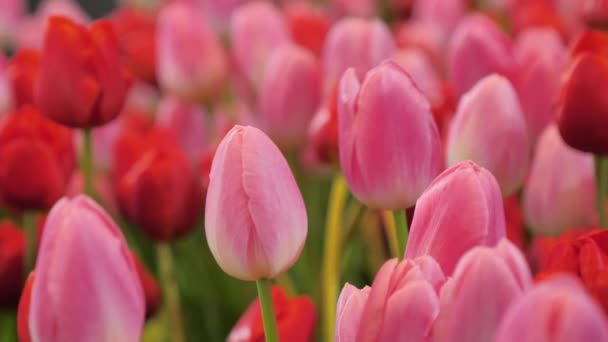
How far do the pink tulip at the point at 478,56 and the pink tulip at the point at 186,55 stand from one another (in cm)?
26

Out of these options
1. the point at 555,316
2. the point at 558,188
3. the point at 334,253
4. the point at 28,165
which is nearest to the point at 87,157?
the point at 28,165

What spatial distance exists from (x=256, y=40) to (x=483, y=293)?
0.51 meters

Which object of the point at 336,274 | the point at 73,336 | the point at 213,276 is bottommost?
the point at 213,276

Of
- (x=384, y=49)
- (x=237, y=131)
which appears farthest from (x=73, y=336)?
(x=384, y=49)

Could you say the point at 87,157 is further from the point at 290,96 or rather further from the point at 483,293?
the point at 483,293

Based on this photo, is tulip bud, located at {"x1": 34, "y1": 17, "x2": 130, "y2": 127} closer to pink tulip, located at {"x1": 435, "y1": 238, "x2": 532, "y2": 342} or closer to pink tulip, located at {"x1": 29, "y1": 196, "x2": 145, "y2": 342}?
pink tulip, located at {"x1": 29, "y1": 196, "x2": 145, "y2": 342}

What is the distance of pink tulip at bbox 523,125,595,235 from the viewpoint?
51 centimetres

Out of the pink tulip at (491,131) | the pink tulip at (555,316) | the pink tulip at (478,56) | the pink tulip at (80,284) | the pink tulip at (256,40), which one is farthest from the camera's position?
→ the pink tulip at (256,40)

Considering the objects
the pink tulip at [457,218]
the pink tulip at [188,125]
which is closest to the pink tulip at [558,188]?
the pink tulip at [457,218]

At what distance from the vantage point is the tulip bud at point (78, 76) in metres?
0.51

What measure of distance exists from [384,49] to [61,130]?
205 mm

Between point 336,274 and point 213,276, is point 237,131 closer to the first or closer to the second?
point 336,274

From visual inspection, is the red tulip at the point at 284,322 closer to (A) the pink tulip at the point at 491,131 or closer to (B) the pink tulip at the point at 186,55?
(A) the pink tulip at the point at 491,131

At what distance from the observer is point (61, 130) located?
1.90 feet
